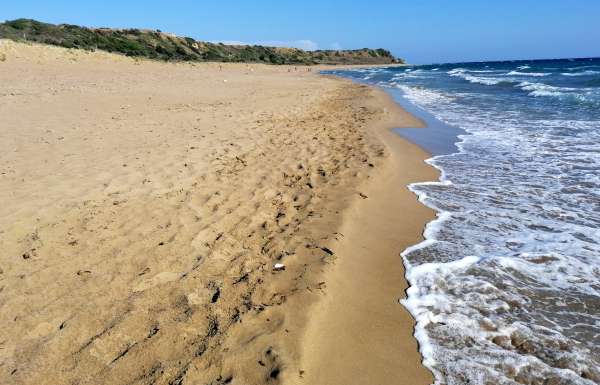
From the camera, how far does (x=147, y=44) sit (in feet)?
157

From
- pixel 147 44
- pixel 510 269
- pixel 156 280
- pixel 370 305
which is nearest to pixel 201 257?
pixel 156 280

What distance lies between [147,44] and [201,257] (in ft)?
165

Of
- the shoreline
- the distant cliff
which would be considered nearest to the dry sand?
the shoreline

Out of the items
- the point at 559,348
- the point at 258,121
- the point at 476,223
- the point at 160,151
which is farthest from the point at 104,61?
the point at 559,348

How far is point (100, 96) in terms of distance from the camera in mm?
12727

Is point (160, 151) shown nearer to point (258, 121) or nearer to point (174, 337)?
point (258, 121)

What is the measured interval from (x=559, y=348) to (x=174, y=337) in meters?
2.39

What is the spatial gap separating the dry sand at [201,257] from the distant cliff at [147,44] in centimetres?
Result: 2978

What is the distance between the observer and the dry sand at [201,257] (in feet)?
8.12

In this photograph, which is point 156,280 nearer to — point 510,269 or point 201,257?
point 201,257

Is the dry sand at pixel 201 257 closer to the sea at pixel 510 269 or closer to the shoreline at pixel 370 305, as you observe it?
the shoreline at pixel 370 305

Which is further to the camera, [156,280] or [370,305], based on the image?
[156,280]

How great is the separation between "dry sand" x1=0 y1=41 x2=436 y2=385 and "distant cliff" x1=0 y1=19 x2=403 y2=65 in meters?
29.8

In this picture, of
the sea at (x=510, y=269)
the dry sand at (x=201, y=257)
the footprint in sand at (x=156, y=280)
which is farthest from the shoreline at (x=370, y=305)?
the footprint in sand at (x=156, y=280)
